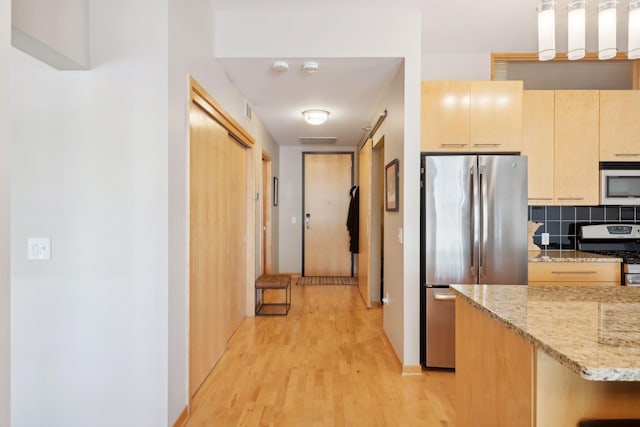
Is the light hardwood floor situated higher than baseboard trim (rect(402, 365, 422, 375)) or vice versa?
baseboard trim (rect(402, 365, 422, 375))

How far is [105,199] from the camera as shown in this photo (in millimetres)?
1890

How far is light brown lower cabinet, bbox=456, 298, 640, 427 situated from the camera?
3.31 feet

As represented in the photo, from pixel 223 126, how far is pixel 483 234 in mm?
2248

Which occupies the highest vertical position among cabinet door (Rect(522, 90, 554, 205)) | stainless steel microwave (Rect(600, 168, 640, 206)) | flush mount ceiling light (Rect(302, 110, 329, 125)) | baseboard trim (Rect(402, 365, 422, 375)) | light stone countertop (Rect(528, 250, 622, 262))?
flush mount ceiling light (Rect(302, 110, 329, 125))

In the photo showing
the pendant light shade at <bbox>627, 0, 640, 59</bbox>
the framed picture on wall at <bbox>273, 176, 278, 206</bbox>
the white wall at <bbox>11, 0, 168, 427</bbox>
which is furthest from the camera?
the framed picture on wall at <bbox>273, 176, 278, 206</bbox>

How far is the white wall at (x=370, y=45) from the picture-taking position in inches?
109

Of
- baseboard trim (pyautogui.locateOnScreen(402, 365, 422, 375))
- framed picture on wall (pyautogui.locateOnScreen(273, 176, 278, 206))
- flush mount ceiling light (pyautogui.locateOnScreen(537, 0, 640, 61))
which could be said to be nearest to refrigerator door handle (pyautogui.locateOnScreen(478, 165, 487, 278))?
baseboard trim (pyautogui.locateOnScreen(402, 365, 422, 375))

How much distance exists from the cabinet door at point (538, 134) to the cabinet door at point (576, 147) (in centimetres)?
5

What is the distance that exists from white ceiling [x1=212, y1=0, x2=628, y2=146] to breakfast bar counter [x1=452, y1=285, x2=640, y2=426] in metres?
2.14

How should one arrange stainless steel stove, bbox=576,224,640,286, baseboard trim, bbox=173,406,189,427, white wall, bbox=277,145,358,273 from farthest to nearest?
white wall, bbox=277,145,358,273 → stainless steel stove, bbox=576,224,640,286 → baseboard trim, bbox=173,406,189,427

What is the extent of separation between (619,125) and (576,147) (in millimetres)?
397

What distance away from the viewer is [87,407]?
190cm

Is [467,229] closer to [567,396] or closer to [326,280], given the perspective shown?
[567,396]

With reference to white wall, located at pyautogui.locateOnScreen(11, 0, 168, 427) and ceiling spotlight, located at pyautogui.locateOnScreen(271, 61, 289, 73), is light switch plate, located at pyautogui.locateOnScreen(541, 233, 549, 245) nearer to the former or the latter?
ceiling spotlight, located at pyautogui.locateOnScreen(271, 61, 289, 73)
